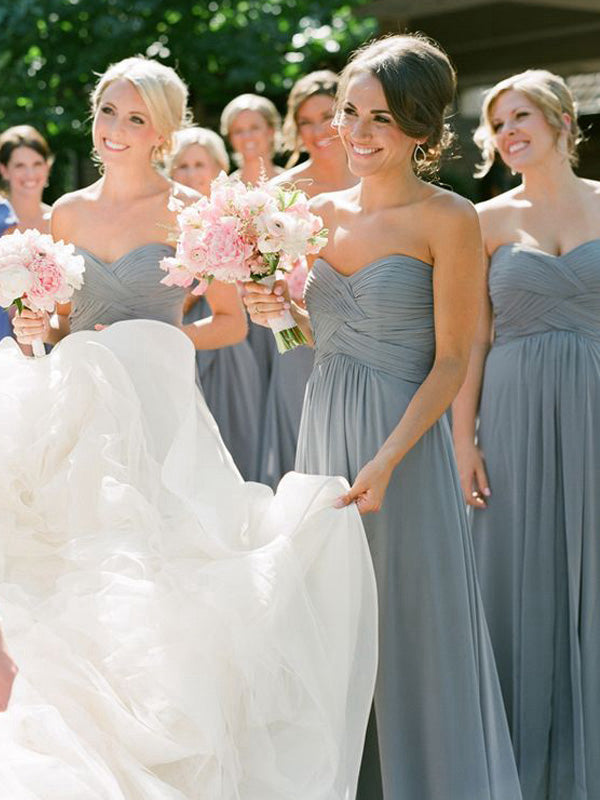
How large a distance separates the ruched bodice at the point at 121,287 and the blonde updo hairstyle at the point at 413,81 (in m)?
1.19

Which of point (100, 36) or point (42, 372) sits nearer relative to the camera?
point (42, 372)

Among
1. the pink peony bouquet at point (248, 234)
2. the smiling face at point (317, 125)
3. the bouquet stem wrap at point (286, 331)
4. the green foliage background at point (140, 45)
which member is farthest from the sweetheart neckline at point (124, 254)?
the green foliage background at point (140, 45)

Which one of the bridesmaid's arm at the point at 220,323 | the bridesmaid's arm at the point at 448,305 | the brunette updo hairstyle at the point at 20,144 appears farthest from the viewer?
the brunette updo hairstyle at the point at 20,144

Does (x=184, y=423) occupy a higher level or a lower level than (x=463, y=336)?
lower

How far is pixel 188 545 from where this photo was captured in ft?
13.4

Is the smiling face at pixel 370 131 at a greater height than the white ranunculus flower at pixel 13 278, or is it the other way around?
the smiling face at pixel 370 131

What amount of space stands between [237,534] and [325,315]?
71 cm

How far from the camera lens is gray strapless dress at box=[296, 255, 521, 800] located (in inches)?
160

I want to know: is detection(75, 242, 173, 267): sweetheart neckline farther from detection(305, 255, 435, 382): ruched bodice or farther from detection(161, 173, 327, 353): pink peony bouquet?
detection(305, 255, 435, 382): ruched bodice

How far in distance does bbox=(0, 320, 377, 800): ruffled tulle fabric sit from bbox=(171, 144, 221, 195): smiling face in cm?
402

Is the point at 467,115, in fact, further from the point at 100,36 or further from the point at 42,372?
the point at 42,372

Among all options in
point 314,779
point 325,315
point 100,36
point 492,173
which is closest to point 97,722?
point 314,779

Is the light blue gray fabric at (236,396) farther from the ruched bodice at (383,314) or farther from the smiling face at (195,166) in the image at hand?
the ruched bodice at (383,314)

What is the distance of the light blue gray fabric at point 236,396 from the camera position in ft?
26.8
